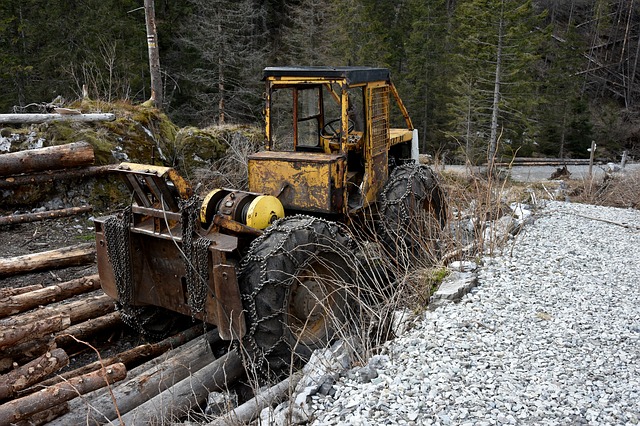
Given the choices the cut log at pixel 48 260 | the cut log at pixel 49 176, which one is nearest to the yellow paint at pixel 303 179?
the cut log at pixel 48 260

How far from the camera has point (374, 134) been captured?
22.2 feet

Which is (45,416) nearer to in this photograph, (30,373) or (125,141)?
(30,373)

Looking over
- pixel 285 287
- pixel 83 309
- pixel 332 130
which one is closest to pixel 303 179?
pixel 285 287

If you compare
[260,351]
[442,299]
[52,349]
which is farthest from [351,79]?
[52,349]

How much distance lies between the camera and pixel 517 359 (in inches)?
168

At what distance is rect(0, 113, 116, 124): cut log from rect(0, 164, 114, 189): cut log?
3.74 ft

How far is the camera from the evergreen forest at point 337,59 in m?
19.7

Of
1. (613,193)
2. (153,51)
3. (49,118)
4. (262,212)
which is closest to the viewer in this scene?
(262,212)

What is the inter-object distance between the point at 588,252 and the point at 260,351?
4.74 m

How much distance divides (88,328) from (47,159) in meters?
4.09

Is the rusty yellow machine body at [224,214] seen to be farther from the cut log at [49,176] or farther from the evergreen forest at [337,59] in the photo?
the evergreen forest at [337,59]

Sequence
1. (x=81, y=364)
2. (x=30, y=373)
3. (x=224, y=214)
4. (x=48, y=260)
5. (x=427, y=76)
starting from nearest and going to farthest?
1. (x=30, y=373)
2. (x=224, y=214)
3. (x=81, y=364)
4. (x=48, y=260)
5. (x=427, y=76)

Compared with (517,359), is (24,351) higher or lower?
lower

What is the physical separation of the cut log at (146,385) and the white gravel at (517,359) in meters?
1.69
